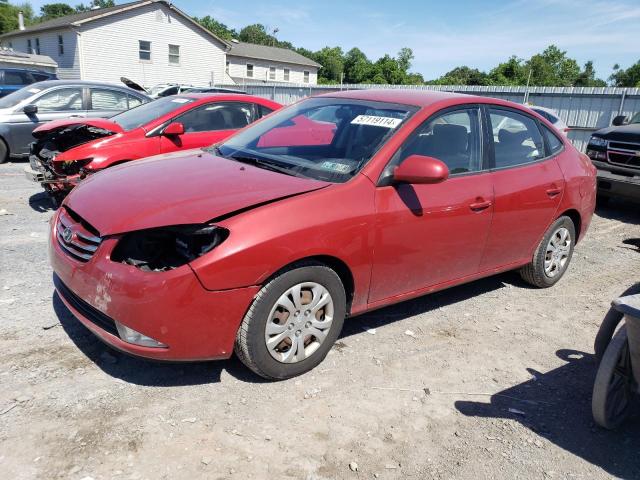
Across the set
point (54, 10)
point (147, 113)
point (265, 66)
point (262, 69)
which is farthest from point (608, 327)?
point (54, 10)

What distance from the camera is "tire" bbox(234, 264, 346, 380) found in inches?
116

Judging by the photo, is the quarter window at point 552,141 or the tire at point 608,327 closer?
the tire at point 608,327

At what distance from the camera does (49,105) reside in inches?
381

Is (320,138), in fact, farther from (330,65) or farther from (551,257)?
(330,65)

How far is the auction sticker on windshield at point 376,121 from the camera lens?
3.66m

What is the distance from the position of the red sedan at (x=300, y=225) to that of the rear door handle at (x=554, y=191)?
1.0 inches

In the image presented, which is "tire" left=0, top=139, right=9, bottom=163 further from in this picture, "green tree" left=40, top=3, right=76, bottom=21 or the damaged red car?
"green tree" left=40, top=3, right=76, bottom=21

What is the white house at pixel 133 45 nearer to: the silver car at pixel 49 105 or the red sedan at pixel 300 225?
the silver car at pixel 49 105

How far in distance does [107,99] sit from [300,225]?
8.41 meters

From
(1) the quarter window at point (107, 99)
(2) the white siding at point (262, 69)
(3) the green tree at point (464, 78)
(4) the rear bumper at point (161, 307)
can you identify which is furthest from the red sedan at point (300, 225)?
(3) the green tree at point (464, 78)

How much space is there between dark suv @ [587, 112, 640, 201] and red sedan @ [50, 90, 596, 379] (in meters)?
4.34

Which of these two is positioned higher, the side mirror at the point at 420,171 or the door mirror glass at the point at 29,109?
the side mirror at the point at 420,171

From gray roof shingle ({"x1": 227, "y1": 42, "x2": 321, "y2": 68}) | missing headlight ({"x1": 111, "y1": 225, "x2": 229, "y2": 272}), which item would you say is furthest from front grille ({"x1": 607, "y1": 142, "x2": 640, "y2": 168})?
gray roof shingle ({"x1": 227, "y1": 42, "x2": 321, "y2": 68})

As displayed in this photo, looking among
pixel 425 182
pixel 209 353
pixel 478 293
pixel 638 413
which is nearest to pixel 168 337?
pixel 209 353
